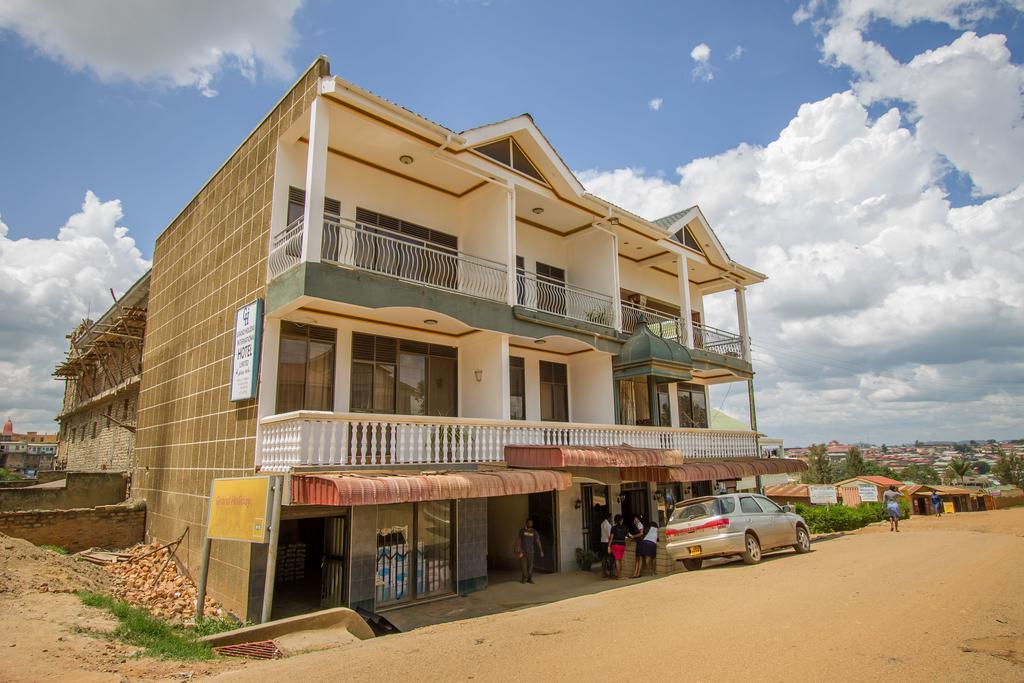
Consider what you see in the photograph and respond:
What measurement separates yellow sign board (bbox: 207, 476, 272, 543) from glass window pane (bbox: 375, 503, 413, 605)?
278cm

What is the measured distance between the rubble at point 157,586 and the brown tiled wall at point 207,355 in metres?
0.48

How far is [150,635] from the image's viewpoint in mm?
9070

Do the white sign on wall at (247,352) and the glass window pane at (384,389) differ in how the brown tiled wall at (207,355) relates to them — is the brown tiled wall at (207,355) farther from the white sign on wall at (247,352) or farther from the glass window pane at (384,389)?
the glass window pane at (384,389)

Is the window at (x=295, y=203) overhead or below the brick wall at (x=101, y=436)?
overhead

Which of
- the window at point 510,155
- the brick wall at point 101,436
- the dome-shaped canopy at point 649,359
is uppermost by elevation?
the window at point 510,155

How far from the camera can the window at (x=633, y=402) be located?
66.6 feet

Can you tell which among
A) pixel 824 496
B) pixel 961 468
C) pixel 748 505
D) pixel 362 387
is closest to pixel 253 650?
pixel 362 387

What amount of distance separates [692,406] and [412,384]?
45.7 feet

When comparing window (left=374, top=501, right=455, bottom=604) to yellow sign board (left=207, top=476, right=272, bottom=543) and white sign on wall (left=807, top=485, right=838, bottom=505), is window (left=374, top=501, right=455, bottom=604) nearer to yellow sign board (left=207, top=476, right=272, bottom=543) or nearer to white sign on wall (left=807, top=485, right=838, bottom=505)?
yellow sign board (left=207, top=476, right=272, bottom=543)

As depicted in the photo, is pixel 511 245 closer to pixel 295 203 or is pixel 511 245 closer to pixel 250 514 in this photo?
pixel 295 203

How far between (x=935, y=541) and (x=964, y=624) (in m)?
12.2

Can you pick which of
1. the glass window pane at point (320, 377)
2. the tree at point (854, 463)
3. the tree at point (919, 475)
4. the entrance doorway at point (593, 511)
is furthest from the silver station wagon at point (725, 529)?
the tree at point (919, 475)

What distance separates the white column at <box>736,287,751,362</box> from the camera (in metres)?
24.3

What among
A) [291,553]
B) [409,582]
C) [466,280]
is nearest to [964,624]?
[409,582]
